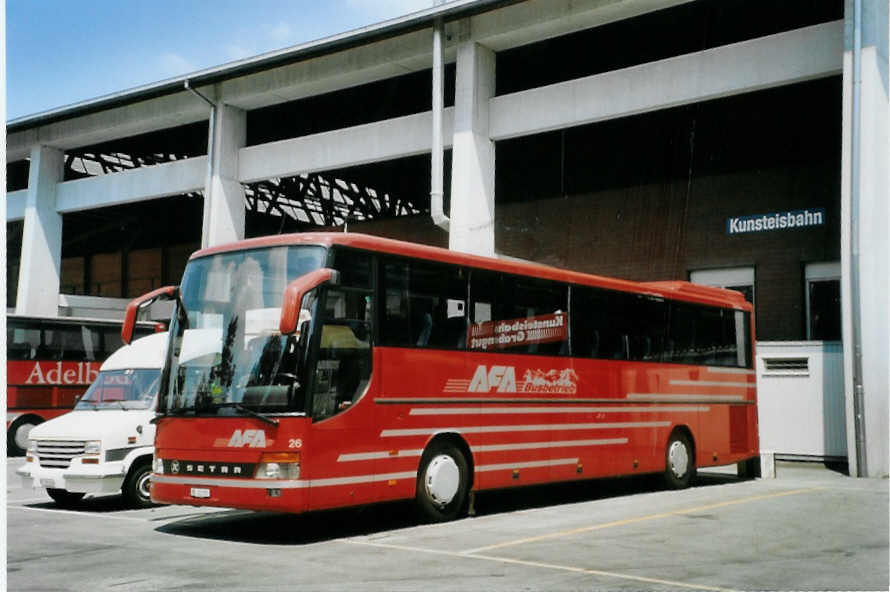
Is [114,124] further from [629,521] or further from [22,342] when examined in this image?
[629,521]

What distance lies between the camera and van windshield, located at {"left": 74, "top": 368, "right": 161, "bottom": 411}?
14141 millimetres

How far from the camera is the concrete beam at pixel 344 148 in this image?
24.0 metres

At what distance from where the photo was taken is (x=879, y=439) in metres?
18.1

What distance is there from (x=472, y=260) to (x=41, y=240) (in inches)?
915

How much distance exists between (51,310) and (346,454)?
77.1 ft

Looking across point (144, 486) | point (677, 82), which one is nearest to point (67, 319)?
point (144, 486)

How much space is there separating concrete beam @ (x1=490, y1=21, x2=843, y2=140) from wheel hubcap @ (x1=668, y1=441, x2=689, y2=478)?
7661 millimetres

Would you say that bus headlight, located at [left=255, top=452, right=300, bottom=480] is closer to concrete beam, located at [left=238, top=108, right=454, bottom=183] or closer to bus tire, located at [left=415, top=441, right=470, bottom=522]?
bus tire, located at [left=415, top=441, right=470, bottom=522]

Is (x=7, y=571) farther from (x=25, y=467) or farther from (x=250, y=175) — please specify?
(x=250, y=175)

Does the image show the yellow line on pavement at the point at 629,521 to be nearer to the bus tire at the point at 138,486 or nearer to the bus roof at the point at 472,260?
the bus roof at the point at 472,260

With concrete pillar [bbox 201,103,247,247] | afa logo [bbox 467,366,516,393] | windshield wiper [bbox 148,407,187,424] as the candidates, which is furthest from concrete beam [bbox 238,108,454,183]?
windshield wiper [bbox 148,407,187,424]

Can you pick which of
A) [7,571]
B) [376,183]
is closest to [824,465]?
[7,571]

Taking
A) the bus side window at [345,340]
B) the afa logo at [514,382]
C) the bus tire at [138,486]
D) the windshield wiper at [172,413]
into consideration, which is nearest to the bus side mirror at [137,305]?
the windshield wiper at [172,413]

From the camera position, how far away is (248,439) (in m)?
10.3
